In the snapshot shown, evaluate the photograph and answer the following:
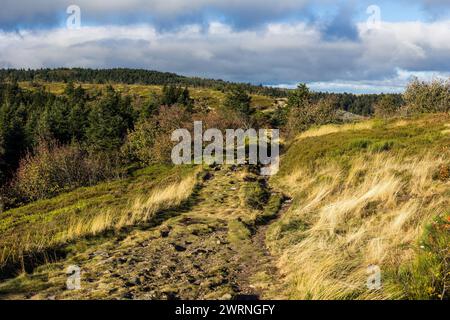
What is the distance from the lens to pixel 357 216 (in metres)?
9.01

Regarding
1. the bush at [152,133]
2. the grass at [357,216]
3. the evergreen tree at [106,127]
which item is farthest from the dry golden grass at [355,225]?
the evergreen tree at [106,127]

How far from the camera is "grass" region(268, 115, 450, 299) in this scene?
5.74m

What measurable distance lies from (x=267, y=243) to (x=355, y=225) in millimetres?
1903

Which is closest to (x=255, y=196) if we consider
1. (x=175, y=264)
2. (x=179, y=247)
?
(x=179, y=247)

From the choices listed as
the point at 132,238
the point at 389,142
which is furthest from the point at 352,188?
the point at 389,142

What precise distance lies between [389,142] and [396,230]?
11146 millimetres

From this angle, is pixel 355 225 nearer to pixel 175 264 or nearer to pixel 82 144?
pixel 175 264

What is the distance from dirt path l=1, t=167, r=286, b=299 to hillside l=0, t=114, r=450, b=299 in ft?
0.07

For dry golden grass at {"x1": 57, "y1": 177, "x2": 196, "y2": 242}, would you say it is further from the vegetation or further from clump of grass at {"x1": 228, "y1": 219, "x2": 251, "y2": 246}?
clump of grass at {"x1": 228, "y1": 219, "x2": 251, "y2": 246}

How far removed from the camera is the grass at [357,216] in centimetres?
574

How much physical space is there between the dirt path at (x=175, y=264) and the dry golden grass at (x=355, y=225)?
638 mm

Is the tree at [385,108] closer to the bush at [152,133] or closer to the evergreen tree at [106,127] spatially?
the bush at [152,133]

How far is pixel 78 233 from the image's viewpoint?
9.09m

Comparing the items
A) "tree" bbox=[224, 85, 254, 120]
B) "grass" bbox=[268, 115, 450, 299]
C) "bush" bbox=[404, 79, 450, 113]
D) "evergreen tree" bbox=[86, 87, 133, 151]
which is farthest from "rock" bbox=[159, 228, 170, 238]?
"tree" bbox=[224, 85, 254, 120]
